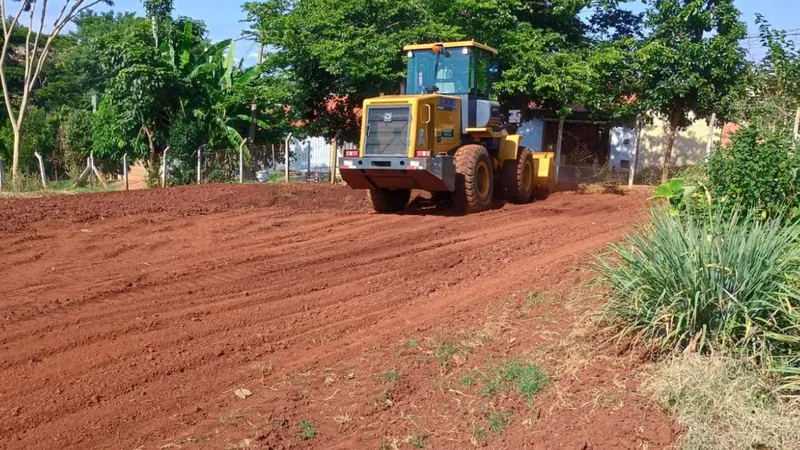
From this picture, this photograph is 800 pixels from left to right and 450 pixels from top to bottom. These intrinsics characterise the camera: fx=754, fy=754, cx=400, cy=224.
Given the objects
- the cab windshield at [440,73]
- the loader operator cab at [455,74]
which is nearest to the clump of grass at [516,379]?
the loader operator cab at [455,74]

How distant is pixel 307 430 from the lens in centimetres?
530

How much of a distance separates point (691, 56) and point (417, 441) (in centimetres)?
1758

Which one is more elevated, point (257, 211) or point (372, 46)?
point (372, 46)

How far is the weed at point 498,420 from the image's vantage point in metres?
5.25

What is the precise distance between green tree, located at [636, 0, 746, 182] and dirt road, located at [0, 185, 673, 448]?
290 inches

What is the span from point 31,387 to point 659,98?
60.1 feet

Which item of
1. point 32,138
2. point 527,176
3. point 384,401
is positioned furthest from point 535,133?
point 384,401

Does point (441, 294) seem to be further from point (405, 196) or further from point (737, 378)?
point (405, 196)

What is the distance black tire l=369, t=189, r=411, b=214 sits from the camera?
14.6 meters

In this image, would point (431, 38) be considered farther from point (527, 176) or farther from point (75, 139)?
point (75, 139)

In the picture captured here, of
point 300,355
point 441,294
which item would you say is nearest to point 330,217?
point 441,294

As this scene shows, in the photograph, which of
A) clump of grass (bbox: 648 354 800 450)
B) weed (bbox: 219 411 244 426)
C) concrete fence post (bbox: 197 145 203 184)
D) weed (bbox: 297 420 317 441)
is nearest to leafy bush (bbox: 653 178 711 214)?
clump of grass (bbox: 648 354 800 450)

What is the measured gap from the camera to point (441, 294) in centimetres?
850

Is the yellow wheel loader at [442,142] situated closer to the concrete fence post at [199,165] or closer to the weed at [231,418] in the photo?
the weed at [231,418]
